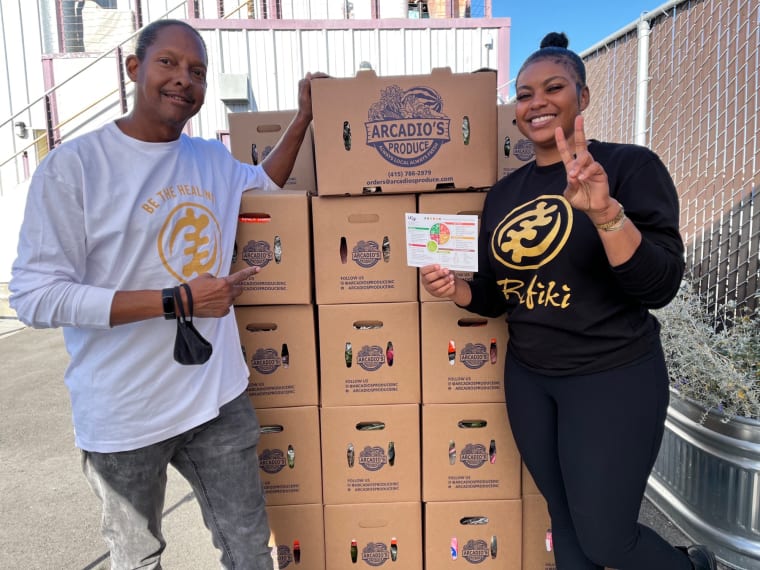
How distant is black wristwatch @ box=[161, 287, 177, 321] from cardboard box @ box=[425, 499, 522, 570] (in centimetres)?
126

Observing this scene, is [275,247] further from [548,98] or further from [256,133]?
[548,98]

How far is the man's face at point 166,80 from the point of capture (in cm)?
142

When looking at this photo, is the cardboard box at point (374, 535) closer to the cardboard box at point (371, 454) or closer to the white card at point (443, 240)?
the cardboard box at point (371, 454)

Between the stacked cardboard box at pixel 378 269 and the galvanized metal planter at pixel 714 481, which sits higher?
the stacked cardboard box at pixel 378 269

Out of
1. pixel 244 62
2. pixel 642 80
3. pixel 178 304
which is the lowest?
pixel 178 304

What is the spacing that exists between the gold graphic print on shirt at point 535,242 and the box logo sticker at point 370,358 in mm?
574

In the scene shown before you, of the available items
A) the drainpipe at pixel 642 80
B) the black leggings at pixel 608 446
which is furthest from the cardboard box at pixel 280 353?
the drainpipe at pixel 642 80

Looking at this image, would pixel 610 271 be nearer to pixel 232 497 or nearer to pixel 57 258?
pixel 232 497

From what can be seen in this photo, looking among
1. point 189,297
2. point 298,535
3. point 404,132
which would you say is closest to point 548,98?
point 404,132

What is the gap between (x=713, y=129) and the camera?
2984 millimetres

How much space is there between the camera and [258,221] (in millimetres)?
1826

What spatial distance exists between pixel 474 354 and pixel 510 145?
0.96m

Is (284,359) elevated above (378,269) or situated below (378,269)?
below

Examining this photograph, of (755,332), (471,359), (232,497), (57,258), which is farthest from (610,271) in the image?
(755,332)
